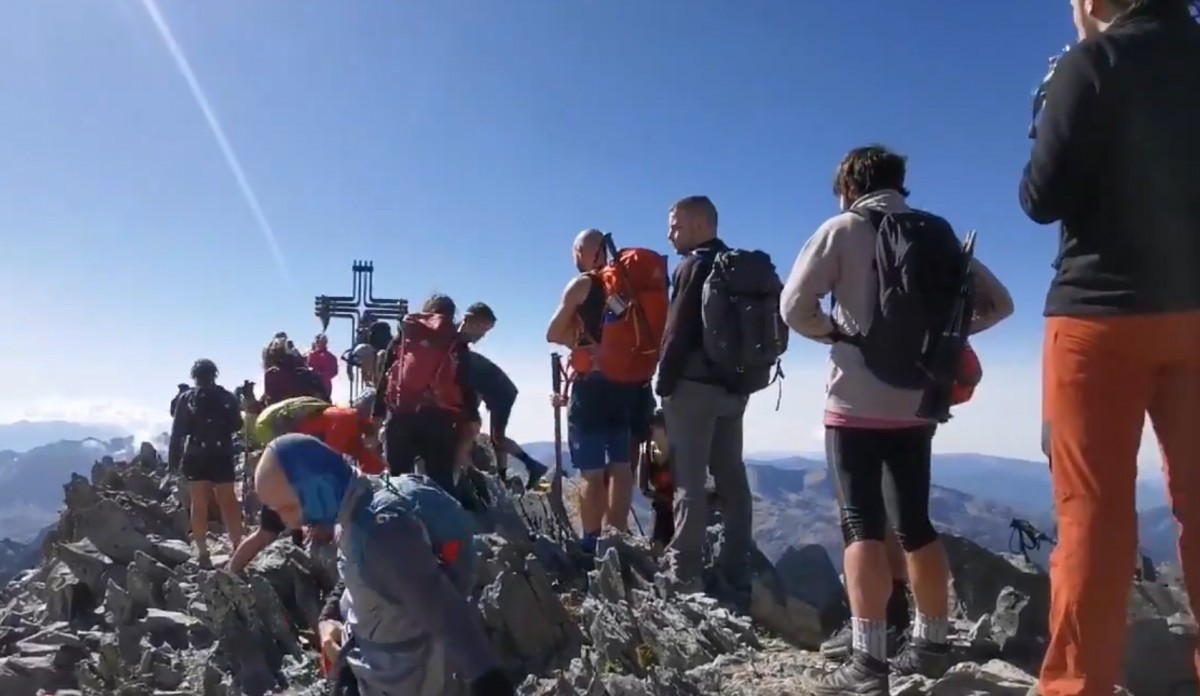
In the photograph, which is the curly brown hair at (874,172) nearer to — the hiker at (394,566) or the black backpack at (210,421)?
the hiker at (394,566)

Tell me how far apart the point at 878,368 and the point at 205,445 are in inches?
374

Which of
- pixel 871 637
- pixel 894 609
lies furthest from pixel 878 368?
pixel 894 609

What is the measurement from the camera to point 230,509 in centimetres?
1177

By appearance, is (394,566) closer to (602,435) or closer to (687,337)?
(687,337)

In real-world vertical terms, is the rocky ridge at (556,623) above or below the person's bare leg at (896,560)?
below

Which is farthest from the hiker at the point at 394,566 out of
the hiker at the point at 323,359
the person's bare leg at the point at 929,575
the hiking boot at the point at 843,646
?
the hiker at the point at 323,359

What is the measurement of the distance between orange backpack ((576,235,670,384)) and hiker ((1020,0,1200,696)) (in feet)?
14.7

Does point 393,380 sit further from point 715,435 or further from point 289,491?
point 289,491

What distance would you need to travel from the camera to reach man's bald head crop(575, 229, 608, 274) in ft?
25.3

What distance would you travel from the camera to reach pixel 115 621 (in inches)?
417

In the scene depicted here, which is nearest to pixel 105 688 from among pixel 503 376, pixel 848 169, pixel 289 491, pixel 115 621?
pixel 115 621

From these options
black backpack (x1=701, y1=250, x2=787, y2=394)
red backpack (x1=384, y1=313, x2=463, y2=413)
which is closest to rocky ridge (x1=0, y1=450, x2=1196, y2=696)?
red backpack (x1=384, y1=313, x2=463, y2=413)

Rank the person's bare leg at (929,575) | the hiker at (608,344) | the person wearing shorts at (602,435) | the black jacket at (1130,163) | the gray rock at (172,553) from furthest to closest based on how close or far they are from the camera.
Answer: the gray rock at (172,553)
the person wearing shorts at (602,435)
the hiker at (608,344)
the person's bare leg at (929,575)
the black jacket at (1130,163)

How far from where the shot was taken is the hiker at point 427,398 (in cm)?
823
